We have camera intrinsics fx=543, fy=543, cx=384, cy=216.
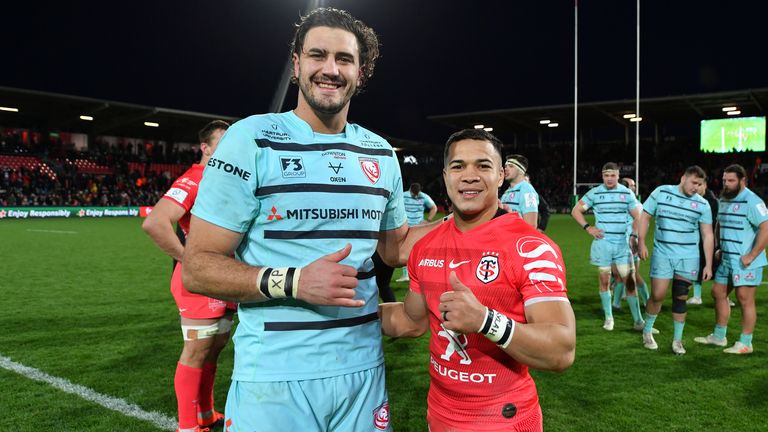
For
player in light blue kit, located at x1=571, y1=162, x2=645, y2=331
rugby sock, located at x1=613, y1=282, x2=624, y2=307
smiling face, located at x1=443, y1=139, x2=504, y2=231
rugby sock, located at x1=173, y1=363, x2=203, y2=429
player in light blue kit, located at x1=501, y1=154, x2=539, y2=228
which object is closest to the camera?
smiling face, located at x1=443, y1=139, x2=504, y2=231

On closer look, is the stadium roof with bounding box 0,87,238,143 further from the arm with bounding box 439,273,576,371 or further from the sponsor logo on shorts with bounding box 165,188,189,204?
the arm with bounding box 439,273,576,371

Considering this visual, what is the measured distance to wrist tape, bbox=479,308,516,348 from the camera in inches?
69.1

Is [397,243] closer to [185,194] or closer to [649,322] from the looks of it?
[185,194]

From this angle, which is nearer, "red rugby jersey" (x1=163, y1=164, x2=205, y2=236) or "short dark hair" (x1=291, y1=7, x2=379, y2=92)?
"short dark hair" (x1=291, y1=7, x2=379, y2=92)

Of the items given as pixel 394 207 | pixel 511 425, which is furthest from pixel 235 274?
pixel 511 425

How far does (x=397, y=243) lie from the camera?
2.38m

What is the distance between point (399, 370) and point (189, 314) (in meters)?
2.62

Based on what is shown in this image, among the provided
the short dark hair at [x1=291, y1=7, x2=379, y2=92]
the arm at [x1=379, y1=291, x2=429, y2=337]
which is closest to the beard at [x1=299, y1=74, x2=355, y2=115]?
the short dark hair at [x1=291, y1=7, x2=379, y2=92]

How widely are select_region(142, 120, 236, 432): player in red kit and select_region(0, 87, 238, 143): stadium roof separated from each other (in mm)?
33672

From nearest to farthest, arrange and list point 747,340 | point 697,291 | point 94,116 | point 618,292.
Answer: point 747,340 < point 618,292 < point 697,291 < point 94,116

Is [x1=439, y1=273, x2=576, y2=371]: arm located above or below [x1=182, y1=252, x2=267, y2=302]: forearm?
below

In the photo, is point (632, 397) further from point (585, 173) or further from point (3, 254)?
point (585, 173)

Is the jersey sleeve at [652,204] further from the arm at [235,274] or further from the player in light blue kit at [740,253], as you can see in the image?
Answer: the arm at [235,274]

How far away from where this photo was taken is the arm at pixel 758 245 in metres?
6.34
